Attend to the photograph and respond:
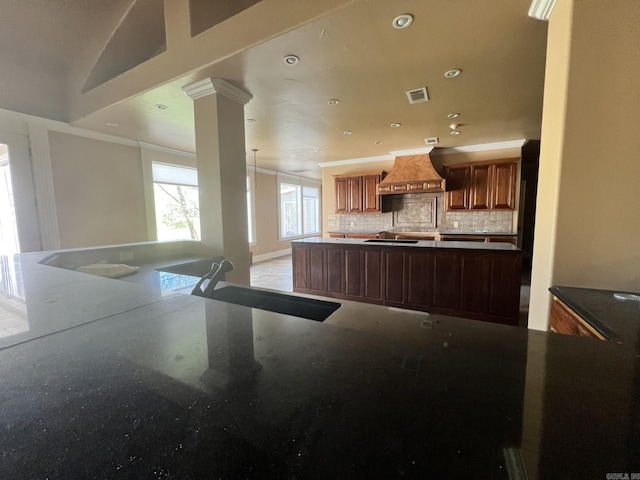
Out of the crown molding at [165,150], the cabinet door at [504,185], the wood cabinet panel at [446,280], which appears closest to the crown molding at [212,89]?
the crown molding at [165,150]

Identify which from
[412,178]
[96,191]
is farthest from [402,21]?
[96,191]

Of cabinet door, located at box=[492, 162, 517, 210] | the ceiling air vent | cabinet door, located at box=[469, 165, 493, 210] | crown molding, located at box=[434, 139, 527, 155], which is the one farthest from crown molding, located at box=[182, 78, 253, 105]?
cabinet door, located at box=[492, 162, 517, 210]

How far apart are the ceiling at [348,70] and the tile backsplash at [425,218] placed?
1.55 m

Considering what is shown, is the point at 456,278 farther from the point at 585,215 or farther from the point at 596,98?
the point at 596,98

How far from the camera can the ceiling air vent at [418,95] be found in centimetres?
269

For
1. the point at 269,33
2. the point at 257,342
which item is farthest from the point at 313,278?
the point at 257,342

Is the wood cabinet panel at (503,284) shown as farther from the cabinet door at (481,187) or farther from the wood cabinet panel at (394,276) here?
the cabinet door at (481,187)

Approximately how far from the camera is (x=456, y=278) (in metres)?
3.08

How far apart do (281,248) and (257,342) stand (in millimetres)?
7128

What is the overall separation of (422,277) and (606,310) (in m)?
2.15

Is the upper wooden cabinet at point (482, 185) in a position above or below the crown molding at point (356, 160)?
below

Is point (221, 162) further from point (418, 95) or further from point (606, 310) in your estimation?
point (606, 310)

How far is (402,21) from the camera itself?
173 centimetres

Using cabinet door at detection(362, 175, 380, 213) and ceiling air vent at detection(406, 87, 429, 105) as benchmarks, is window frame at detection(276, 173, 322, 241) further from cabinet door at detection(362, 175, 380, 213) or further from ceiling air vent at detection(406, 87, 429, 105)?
ceiling air vent at detection(406, 87, 429, 105)
